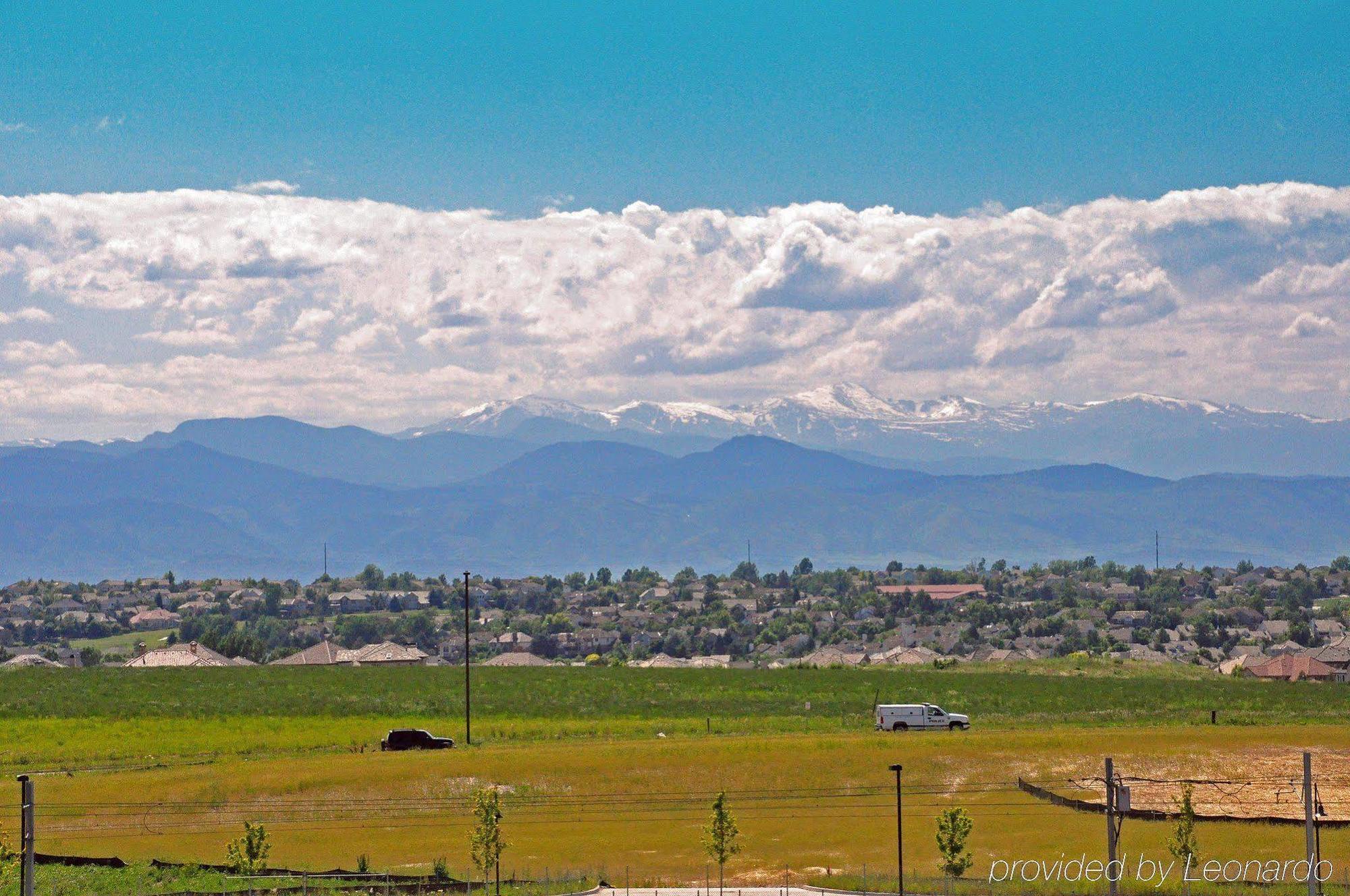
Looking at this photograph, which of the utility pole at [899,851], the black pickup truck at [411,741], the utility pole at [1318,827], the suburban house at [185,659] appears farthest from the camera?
the suburban house at [185,659]

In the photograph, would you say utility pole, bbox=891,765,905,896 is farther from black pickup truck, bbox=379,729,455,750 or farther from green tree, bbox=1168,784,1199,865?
black pickup truck, bbox=379,729,455,750

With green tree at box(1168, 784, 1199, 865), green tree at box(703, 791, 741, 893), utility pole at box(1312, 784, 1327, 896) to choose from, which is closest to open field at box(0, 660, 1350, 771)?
utility pole at box(1312, 784, 1327, 896)

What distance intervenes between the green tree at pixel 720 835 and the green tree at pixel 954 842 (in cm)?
640

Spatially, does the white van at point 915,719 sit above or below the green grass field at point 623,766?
above

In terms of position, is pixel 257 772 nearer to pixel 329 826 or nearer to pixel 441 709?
pixel 329 826

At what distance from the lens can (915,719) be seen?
289 ft

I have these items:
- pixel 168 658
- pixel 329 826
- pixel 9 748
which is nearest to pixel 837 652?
pixel 168 658

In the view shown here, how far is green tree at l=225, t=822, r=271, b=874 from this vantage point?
172 feet

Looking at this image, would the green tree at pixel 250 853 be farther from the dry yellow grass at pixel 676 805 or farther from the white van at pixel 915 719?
the white van at pixel 915 719

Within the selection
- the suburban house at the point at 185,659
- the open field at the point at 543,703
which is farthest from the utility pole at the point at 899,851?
the suburban house at the point at 185,659

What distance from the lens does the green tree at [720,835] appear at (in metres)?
50.7

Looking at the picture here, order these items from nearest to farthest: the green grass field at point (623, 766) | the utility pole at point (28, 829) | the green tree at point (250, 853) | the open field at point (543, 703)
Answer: the utility pole at point (28, 829), the green tree at point (250, 853), the green grass field at point (623, 766), the open field at point (543, 703)

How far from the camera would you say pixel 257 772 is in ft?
241

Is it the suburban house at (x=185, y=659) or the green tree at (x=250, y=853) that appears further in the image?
the suburban house at (x=185, y=659)
